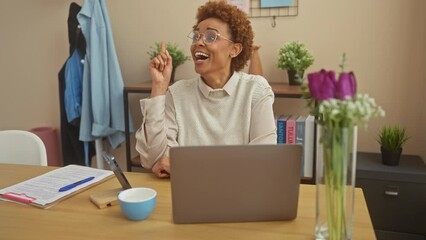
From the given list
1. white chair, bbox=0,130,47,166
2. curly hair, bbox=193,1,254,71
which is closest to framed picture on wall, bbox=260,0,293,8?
curly hair, bbox=193,1,254,71

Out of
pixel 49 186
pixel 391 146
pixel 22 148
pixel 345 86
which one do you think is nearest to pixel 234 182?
pixel 345 86

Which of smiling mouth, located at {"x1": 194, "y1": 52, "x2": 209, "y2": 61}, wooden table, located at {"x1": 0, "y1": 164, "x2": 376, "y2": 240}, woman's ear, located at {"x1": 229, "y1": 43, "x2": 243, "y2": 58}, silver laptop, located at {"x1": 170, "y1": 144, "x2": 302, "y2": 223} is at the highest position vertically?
woman's ear, located at {"x1": 229, "y1": 43, "x2": 243, "y2": 58}

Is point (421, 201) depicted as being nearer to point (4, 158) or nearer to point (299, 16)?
point (299, 16)

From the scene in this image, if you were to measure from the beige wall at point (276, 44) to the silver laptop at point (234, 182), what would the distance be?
117 centimetres

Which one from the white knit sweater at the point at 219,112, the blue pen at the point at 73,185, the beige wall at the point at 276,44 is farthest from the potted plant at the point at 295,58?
the blue pen at the point at 73,185

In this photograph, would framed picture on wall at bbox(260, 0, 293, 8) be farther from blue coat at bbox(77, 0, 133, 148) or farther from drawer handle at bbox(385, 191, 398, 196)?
drawer handle at bbox(385, 191, 398, 196)

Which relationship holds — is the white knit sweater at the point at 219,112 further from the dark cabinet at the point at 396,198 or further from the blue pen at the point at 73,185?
the dark cabinet at the point at 396,198

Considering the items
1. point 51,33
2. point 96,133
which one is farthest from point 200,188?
point 51,33

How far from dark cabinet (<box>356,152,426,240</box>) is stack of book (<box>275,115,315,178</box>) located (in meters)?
0.27

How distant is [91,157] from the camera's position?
280 cm

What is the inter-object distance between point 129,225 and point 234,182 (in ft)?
0.96

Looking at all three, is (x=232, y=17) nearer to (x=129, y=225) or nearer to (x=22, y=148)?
(x=129, y=225)

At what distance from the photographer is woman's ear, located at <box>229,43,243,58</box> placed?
1.66 meters

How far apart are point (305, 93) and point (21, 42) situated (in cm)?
293
